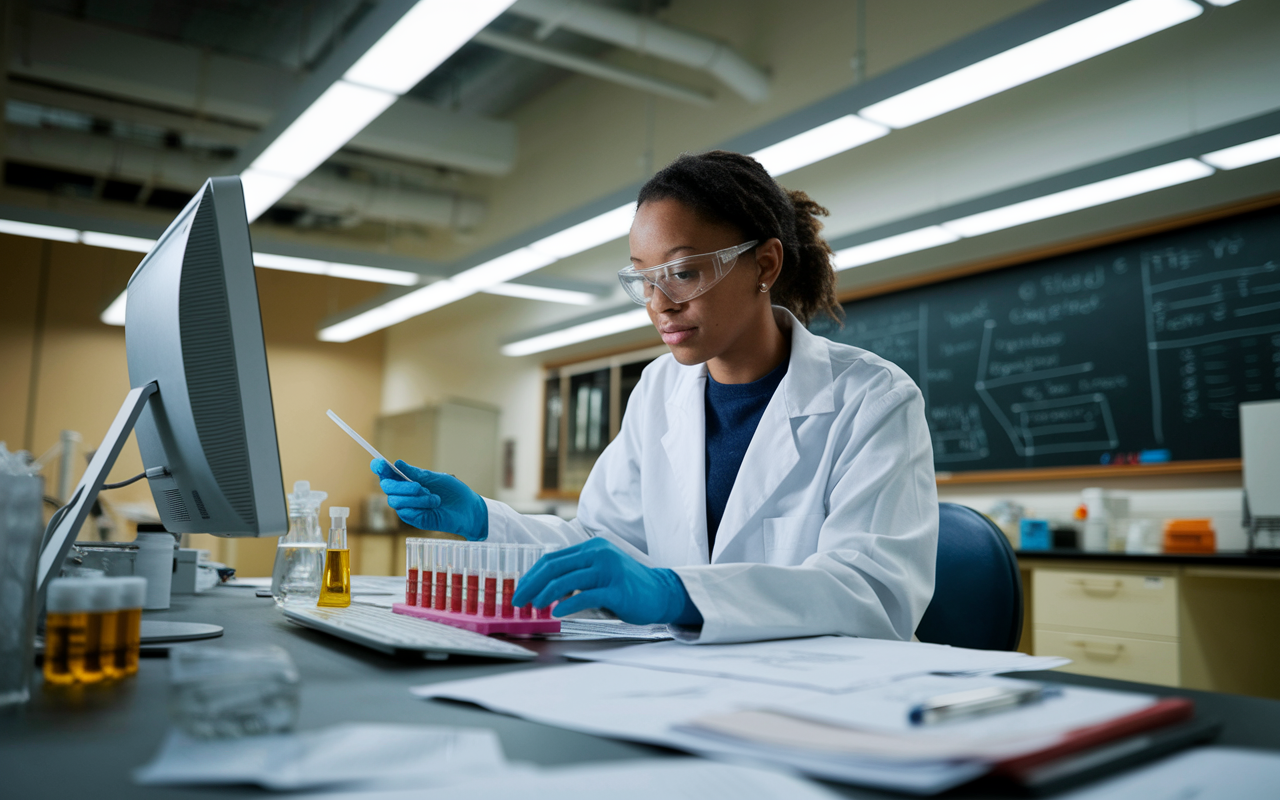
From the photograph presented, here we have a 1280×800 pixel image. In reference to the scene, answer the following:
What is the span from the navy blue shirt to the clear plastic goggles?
267 mm

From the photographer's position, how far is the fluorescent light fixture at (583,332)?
5.05 m

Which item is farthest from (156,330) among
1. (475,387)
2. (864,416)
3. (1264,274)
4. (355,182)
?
(475,387)

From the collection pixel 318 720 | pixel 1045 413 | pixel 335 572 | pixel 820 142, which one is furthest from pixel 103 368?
pixel 318 720

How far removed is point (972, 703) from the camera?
1.91 feet

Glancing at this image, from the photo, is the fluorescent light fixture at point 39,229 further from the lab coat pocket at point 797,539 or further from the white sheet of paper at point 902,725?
the white sheet of paper at point 902,725

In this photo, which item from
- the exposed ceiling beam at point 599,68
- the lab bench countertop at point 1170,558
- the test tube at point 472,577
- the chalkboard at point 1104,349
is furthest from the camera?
the exposed ceiling beam at point 599,68

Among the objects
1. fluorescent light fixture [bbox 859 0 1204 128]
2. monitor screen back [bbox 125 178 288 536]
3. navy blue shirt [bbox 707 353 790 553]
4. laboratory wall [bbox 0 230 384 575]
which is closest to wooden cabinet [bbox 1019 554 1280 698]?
fluorescent light fixture [bbox 859 0 1204 128]

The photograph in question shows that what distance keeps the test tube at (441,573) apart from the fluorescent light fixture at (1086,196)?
2.61 meters

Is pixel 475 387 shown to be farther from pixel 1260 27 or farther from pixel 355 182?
pixel 1260 27

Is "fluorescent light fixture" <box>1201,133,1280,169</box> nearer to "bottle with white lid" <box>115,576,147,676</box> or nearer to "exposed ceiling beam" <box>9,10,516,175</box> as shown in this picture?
"bottle with white lid" <box>115,576,147,676</box>

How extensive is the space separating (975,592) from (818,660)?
67 cm

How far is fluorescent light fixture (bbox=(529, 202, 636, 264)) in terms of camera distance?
3.46 m

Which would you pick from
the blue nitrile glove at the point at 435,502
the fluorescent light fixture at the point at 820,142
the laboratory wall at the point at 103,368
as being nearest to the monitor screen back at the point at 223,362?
the blue nitrile glove at the point at 435,502

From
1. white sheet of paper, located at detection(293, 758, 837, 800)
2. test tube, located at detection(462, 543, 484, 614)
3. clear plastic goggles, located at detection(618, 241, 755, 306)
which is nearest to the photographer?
white sheet of paper, located at detection(293, 758, 837, 800)
